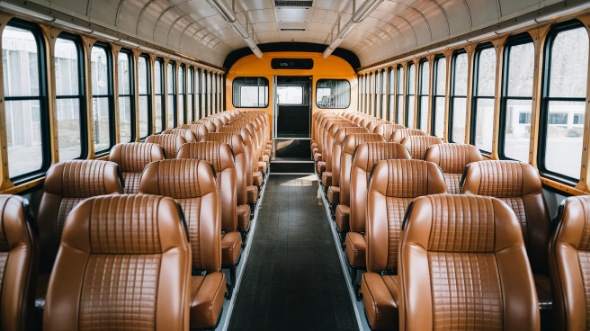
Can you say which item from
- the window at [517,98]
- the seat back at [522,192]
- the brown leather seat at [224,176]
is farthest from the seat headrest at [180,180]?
the window at [517,98]

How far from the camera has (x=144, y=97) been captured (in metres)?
9.30

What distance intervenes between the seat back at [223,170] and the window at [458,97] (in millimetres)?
4290

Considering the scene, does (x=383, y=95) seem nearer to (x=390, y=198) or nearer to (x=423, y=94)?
(x=423, y=94)

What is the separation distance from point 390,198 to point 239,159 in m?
2.74

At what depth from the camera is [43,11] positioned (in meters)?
4.85

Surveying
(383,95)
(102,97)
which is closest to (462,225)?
(102,97)

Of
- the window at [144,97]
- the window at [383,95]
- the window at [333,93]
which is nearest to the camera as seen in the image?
the window at [144,97]

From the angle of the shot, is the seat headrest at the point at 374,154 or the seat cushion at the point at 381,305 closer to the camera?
the seat cushion at the point at 381,305

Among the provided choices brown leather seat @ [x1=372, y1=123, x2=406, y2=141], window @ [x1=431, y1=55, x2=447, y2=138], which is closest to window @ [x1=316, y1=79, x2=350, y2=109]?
brown leather seat @ [x1=372, y1=123, x2=406, y2=141]

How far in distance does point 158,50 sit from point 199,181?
6000 mm

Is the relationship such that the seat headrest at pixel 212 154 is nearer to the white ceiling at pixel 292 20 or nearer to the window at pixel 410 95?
the white ceiling at pixel 292 20

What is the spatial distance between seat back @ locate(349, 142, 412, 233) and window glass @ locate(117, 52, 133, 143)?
438 cm

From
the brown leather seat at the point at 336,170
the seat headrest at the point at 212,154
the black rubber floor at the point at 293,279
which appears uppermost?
the seat headrest at the point at 212,154

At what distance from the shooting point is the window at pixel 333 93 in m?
18.5
